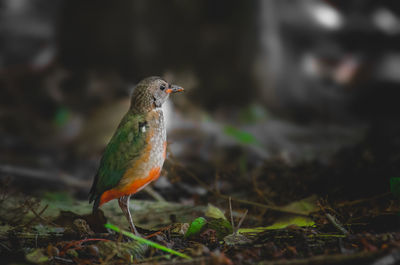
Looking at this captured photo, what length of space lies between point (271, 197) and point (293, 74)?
4960mm

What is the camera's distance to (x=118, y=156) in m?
2.30

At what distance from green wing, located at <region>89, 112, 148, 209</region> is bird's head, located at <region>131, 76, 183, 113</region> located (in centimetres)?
17

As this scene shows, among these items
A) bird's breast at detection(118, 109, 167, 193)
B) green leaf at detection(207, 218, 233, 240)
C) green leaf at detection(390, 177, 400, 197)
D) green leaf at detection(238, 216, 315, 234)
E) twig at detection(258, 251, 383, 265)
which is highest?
bird's breast at detection(118, 109, 167, 193)

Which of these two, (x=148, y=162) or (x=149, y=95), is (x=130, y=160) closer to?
(x=148, y=162)

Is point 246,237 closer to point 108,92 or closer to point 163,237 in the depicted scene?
point 163,237

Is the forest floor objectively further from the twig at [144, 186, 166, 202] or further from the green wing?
the green wing

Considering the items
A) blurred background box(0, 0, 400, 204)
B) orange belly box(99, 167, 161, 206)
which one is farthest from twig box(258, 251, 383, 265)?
blurred background box(0, 0, 400, 204)

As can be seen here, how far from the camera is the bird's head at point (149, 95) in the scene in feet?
8.21

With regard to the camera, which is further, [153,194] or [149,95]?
[153,194]

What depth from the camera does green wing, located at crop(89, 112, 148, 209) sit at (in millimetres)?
2279

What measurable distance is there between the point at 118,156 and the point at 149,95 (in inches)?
18.1

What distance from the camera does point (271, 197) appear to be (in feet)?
10.2

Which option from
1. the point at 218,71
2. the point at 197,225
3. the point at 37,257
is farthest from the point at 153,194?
the point at 218,71

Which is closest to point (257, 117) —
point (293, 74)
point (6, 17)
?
point (293, 74)
